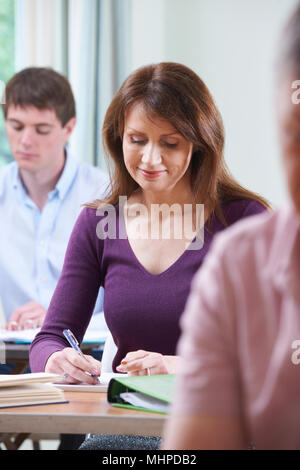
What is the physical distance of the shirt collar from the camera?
1.97ft

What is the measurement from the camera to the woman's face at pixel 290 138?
562 mm

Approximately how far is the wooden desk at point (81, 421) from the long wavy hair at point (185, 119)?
0.75 m

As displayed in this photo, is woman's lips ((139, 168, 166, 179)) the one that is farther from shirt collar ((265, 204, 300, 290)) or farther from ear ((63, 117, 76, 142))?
ear ((63, 117, 76, 142))

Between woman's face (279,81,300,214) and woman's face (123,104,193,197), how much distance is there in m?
1.09

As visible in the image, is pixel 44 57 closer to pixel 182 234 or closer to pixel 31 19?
pixel 31 19

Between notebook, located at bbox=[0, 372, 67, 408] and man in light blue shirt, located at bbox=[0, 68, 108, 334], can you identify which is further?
man in light blue shirt, located at bbox=[0, 68, 108, 334]

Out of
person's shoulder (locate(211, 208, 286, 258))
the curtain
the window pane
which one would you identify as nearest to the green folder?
person's shoulder (locate(211, 208, 286, 258))

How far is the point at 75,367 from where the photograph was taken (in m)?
1.40

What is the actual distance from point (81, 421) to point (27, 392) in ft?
0.52

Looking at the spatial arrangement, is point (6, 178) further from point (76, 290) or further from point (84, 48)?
point (76, 290)

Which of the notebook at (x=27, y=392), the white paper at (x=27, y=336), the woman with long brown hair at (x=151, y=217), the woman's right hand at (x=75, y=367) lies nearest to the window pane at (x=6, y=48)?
the white paper at (x=27, y=336)

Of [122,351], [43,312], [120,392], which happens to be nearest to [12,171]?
[43,312]

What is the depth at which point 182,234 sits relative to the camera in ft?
5.78

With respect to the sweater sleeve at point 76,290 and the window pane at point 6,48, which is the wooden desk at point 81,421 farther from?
the window pane at point 6,48
